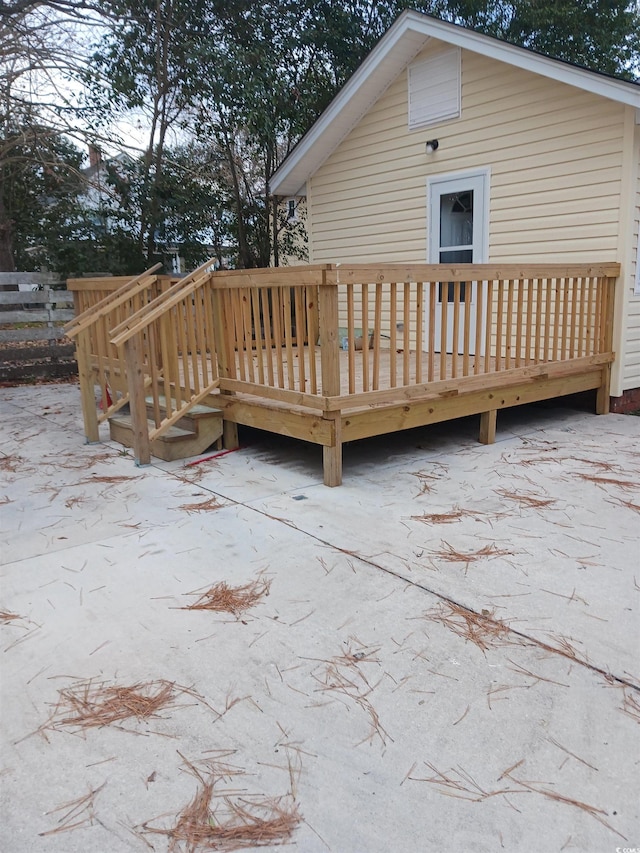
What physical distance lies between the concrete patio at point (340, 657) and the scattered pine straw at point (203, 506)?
0.12 feet

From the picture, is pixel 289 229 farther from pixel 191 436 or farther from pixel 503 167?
pixel 191 436

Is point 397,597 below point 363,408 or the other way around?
below

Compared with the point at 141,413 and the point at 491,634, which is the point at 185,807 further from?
the point at 141,413

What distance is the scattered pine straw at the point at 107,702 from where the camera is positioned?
6.66 feet

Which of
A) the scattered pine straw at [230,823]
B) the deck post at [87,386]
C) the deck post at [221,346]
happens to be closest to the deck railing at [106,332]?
the deck post at [87,386]

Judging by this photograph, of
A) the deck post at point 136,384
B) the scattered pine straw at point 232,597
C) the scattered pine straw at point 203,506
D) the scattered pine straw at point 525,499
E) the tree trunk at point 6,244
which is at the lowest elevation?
the scattered pine straw at point 525,499

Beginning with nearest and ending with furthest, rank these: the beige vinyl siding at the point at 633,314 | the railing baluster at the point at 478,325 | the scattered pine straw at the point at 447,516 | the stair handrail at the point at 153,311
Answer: the scattered pine straw at the point at 447,516 → the stair handrail at the point at 153,311 → the railing baluster at the point at 478,325 → the beige vinyl siding at the point at 633,314

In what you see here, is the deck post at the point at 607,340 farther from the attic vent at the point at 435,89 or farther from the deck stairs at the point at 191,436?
the deck stairs at the point at 191,436

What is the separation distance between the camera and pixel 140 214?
11055 mm

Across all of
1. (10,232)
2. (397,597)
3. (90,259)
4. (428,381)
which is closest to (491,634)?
(397,597)

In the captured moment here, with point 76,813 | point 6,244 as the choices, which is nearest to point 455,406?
point 76,813

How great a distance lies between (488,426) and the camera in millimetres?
5535

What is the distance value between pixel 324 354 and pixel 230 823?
3.02 m

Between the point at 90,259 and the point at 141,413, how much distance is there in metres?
6.89
